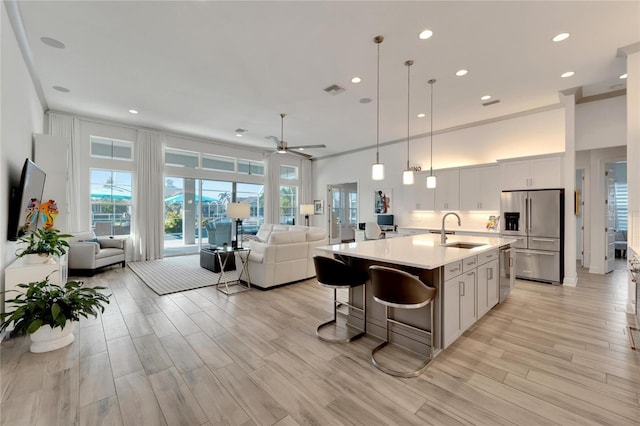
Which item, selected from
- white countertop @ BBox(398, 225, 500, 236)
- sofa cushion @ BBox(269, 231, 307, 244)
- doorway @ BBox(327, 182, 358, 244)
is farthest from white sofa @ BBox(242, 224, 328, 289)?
doorway @ BBox(327, 182, 358, 244)

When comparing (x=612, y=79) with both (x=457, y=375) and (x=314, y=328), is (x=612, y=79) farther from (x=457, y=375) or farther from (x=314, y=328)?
(x=314, y=328)

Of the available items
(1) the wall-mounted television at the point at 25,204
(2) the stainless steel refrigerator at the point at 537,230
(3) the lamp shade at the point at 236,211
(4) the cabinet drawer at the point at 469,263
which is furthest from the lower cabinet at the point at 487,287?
(1) the wall-mounted television at the point at 25,204

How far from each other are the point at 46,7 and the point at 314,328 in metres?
4.48

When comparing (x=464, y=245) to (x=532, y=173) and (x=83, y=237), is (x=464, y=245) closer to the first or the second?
(x=532, y=173)

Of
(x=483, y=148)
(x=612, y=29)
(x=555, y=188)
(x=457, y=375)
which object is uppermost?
(x=612, y=29)

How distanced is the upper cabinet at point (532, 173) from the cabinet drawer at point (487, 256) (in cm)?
263

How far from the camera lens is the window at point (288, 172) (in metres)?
10.2

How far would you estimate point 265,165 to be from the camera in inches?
376

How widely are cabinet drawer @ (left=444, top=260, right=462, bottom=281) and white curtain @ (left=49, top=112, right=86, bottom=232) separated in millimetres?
7600

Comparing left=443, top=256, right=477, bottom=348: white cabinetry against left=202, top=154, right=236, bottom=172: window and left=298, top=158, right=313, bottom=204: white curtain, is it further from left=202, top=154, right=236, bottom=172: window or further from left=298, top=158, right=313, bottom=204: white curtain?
left=298, top=158, right=313, bottom=204: white curtain

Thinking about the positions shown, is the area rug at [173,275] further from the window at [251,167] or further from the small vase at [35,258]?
the window at [251,167]

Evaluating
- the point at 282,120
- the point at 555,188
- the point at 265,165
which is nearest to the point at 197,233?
the point at 265,165

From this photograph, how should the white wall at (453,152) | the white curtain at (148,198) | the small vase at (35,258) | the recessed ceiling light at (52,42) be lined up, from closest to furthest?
the small vase at (35,258)
the recessed ceiling light at (52,42)
the white wall at (453,152)
the white curtain at (148,198)

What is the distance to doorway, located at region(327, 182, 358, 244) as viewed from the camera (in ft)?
35.0
